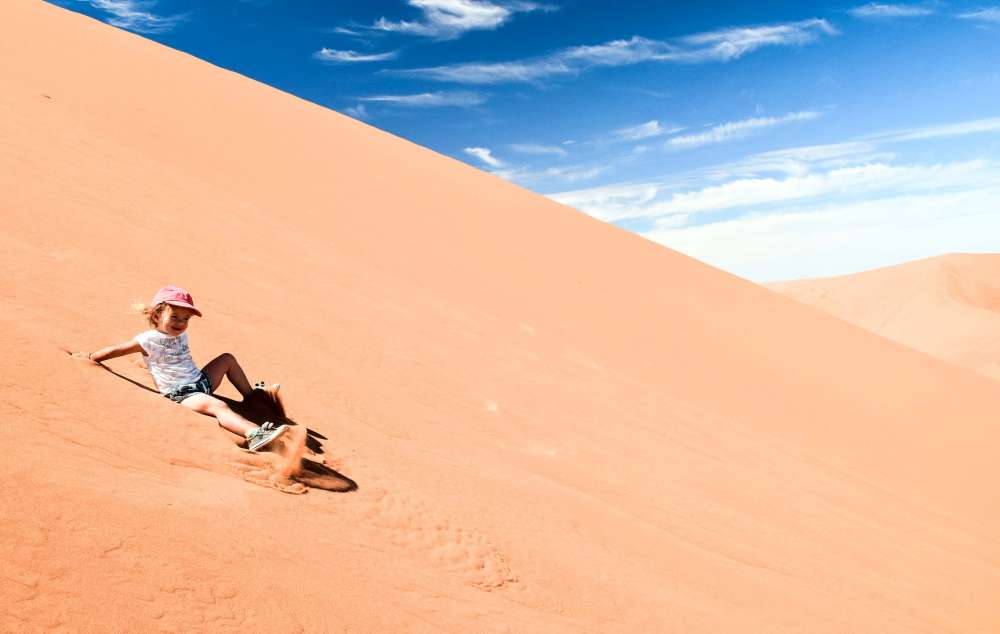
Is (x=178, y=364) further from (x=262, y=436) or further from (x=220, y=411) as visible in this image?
(x=262, y=436)

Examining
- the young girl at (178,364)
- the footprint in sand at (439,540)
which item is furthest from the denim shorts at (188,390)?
the footprint in sand at (439,540)

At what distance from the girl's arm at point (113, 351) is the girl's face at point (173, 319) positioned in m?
0.15

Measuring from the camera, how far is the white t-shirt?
3.38 meters

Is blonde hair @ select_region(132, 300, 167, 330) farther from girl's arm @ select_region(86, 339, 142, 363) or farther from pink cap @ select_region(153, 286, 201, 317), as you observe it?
girl's arm @ select_region(86, 339, 142, 363)

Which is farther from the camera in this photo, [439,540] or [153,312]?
[153,312]

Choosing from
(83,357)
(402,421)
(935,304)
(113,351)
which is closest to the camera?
(83,357)

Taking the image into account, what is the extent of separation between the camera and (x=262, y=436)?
3.05 m

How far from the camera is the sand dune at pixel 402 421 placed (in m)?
2.29

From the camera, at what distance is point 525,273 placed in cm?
1053

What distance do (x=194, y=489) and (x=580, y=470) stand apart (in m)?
3.02

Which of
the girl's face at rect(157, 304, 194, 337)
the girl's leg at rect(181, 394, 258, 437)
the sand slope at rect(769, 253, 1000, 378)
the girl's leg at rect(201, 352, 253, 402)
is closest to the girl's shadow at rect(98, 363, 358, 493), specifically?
the girl's leg at rect(201, 352, 253, 402)

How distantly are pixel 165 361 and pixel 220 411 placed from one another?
0.45 meters

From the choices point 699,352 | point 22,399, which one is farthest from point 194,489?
point 699,352

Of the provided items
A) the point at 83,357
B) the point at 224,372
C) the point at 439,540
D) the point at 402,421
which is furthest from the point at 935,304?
the point at 83,357
